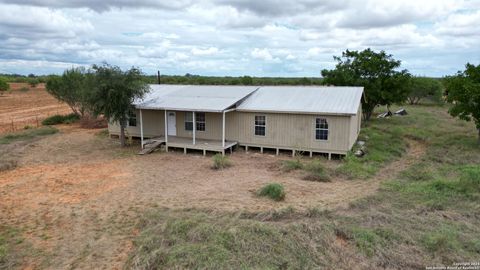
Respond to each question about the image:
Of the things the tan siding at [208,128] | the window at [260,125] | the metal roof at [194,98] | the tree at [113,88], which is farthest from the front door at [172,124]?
the window at [260,125]

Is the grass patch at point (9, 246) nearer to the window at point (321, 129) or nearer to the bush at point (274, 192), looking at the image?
the bush at point (274, 192)

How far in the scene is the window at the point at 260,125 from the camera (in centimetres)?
1748

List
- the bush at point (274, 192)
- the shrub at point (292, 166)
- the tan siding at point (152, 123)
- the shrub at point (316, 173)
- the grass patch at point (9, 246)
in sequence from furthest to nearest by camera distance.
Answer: the tan siding at point (152, 123)
the shrub at point (292, 166)
the shrub at point (316, 173)
the bush at point (274, 192)
the grass patch at point (9, 246)

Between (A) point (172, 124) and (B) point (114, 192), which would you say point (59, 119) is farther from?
(B) point (114, 192)

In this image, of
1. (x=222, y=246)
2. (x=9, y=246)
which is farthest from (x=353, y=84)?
(x=9, y=246)

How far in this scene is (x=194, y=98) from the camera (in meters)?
19.2

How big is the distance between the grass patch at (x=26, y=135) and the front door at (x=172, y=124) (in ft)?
28.7

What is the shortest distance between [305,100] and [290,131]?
1.89m

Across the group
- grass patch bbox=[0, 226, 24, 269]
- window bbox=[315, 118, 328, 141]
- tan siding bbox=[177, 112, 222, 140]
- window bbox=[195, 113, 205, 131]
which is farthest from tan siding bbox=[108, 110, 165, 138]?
grass patch bbox=[0, 226, 24, 269]

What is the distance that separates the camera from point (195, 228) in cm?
792

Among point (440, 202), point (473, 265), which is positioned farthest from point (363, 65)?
point (473, 265)

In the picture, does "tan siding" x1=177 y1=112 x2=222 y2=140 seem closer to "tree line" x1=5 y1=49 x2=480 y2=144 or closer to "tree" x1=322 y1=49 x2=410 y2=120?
"tree line" x1=5 y1=49 x2=480 y2=144

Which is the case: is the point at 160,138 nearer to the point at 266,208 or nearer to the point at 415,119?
the point at 266,208

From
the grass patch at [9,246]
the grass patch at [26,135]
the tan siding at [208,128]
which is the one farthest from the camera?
the grass patch at [26,135]
